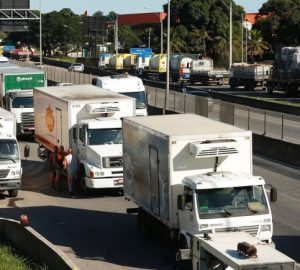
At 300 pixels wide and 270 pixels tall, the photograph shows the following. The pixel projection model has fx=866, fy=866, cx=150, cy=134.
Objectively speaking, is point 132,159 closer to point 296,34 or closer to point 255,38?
point 296,34

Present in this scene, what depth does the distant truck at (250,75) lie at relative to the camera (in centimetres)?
7131

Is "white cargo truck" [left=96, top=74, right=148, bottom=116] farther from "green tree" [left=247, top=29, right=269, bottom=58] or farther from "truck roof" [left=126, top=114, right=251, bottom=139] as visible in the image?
"green tree" [left=247, top=29, right=269, bottom=58]

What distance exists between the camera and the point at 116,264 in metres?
17.5

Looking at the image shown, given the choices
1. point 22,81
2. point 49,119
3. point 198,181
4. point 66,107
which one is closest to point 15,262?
point 198,181

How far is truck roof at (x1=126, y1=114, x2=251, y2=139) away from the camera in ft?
57.6

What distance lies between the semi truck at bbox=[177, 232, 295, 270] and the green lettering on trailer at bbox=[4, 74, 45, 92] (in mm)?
28288

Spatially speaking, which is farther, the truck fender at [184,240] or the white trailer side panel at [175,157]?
the white trailer side panel at [175,157]

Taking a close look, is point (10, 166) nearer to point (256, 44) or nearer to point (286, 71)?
point (286, 71)

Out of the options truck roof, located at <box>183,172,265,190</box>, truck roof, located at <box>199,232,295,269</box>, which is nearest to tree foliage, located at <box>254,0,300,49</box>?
truck roof, located at <box>183,172,265,190</box>

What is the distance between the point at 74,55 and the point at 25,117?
14954 cm

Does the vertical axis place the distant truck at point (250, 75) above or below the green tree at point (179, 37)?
below

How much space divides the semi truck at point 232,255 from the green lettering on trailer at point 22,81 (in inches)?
1114

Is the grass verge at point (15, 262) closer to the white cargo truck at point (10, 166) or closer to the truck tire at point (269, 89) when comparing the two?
the white cargo truck at point (10, 166)

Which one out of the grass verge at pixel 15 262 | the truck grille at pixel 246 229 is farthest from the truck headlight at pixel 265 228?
the grass verge at pixel 15 262
